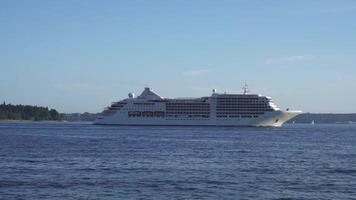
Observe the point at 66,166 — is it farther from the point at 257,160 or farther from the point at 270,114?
the point at 270,114

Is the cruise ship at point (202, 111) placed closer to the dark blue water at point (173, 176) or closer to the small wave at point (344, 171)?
the dark blue water at point (173, 176)

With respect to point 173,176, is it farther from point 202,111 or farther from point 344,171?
point 202,111

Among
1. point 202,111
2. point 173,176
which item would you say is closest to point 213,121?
point 202,111

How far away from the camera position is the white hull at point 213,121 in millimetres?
143738

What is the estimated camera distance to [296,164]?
135 ft

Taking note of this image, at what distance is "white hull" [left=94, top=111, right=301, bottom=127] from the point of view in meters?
144

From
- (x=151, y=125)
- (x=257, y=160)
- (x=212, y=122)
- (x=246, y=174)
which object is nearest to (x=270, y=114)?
(x=212, y=122)

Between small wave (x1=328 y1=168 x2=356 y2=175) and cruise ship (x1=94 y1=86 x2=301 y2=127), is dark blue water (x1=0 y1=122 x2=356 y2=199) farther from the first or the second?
cruise ship (x1=94 y1=86 x2=301 y2=127)

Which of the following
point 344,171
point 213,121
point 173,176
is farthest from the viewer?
point 213,121

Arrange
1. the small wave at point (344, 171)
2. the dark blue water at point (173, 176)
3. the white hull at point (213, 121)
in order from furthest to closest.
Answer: the white hull at point (213, 121)
the small wave at point (344, 171)
the dark blue water at point (173, 176)

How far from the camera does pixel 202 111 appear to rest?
147m

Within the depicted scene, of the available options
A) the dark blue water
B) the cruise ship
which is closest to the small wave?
the dark blue water

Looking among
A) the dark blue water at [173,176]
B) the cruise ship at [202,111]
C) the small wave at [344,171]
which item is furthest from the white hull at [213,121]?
the small wave at [344,171]

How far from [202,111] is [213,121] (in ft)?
10.9
